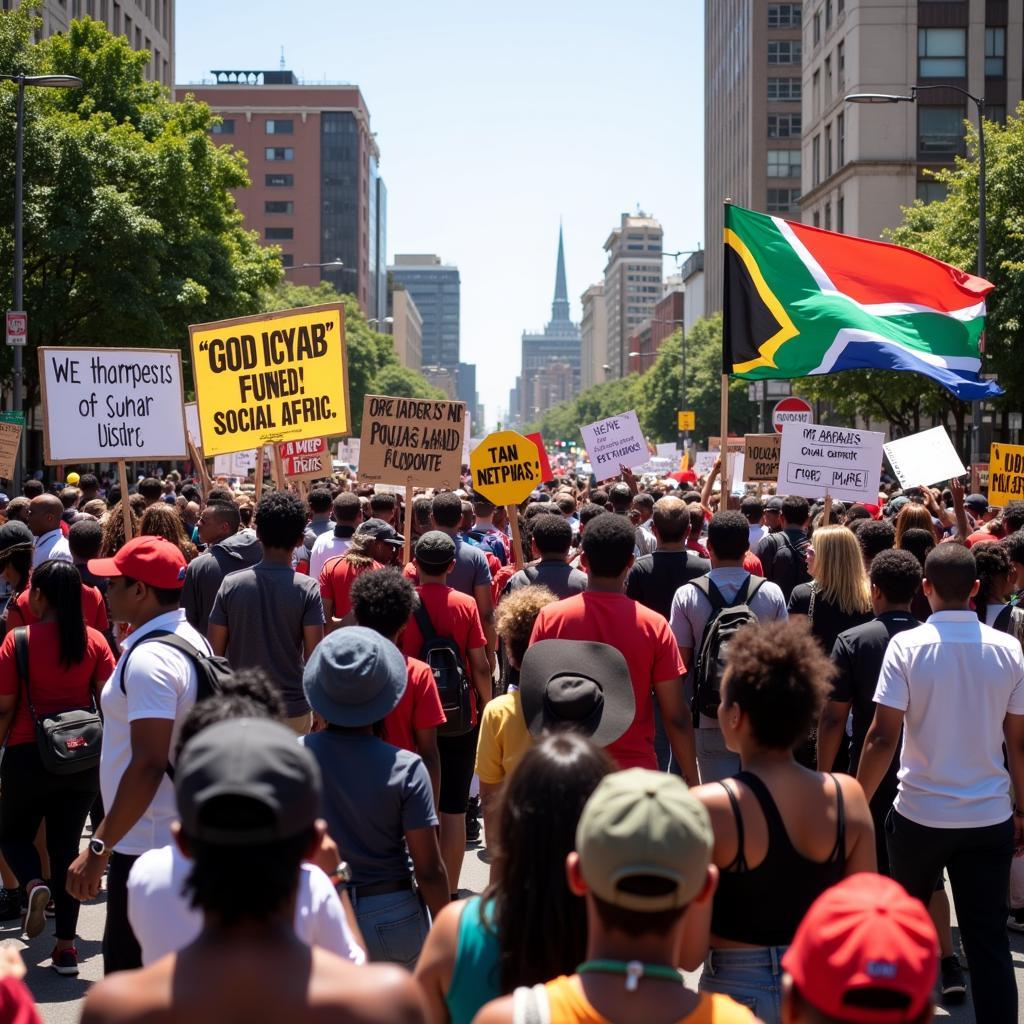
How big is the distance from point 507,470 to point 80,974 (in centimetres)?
666

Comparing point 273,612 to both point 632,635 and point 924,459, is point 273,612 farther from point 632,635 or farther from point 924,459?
point 924,459

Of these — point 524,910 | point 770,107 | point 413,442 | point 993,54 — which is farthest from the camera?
point 770,107

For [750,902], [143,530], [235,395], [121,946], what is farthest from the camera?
[235,395]

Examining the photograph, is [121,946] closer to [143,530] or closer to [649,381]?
[143,530]

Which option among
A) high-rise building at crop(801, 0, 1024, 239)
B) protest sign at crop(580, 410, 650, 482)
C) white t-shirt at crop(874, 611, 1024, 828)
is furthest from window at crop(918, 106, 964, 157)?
white t-shirt at crop(874, 611, 1024, 828)

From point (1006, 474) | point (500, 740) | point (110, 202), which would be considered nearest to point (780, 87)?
point (110, 202)

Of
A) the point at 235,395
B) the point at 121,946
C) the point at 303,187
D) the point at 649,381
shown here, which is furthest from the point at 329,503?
the point at 303,187

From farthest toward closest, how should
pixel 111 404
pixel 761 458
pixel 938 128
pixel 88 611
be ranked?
pixel 938 128, pixel 761 458, pixel 111 404, pixel 88 611

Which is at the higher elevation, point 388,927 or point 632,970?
point 632,970

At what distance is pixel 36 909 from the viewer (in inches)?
235

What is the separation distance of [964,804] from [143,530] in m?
4.30

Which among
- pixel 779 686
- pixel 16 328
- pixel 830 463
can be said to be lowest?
pixel 779 686

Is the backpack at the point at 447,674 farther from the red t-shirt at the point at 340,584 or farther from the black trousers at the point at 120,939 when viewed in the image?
the black trousers at the point at 120,939

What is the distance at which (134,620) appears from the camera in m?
5.02
